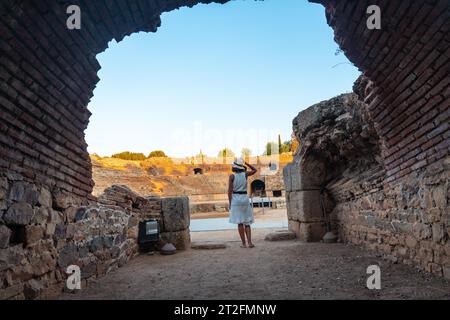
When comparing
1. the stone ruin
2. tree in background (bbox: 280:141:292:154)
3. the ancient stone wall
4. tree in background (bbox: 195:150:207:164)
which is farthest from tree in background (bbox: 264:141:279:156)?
the stone ruin

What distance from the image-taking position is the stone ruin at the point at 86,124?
8.53 ft

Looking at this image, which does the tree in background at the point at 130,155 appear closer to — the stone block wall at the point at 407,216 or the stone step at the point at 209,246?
the stone step at the point at 209,246

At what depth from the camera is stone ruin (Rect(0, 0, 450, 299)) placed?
8.53ft

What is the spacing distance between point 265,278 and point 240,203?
2.54m

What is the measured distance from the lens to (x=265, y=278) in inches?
150

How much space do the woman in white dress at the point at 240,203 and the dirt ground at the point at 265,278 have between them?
0.70m

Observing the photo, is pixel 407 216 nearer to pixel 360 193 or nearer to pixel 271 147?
pixel 360 193

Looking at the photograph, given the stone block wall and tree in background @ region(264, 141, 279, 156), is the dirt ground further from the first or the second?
tree in background @ region(264, 141, 279, 156)

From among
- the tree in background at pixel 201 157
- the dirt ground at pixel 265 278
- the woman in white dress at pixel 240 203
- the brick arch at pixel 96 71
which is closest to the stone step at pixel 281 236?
the woman in white dress at pixel 240 203

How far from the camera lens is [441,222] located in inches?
125

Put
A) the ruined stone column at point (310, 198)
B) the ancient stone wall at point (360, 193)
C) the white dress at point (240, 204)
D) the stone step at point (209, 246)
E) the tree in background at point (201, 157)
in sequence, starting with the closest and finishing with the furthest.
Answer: the ancient stone wall at point (360, 193) < the white dress at point (240, 204) < the stone step at point (209, 246) < the ruined stone column at point (310, 198) < the tree in background at point (201, 157)
